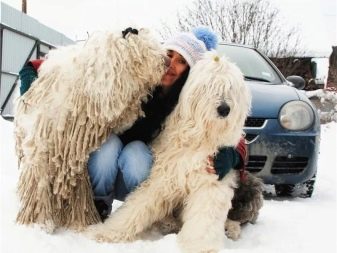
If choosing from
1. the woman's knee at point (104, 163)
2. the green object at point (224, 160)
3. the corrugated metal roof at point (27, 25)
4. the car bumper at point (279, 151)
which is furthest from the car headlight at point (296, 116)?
the corrugated metal roof at point (27, 25)

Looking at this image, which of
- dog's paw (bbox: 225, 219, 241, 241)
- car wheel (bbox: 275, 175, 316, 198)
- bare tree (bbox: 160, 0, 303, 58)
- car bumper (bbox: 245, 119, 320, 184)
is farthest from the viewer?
bare tree (bbox: 160, 0, 303, 58)

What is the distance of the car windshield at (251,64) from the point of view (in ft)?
15.9

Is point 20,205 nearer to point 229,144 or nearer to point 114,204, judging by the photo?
point 114,204

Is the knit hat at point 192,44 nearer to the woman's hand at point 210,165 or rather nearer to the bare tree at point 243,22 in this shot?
the woman's hand at point 210,165

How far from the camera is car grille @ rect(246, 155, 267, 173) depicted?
13.8 ft

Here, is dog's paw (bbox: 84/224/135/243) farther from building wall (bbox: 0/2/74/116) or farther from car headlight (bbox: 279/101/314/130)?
building wall (bbox: 0/2/74/116)

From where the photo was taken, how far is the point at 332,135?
1157 centimetres

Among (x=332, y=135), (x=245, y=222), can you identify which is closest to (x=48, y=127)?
(x=245, y=222)

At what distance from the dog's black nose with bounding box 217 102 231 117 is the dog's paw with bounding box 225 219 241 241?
2.50ft

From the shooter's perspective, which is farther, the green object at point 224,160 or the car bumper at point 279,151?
the car bumper at point 279,151

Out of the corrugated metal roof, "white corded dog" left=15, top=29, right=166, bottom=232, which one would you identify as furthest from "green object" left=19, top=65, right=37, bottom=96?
the corrugated metal roof

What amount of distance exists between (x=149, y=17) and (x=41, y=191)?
17.4 m

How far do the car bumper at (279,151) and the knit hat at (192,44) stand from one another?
129 centimetres

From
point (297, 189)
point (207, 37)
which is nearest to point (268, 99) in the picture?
point (297, 189)
